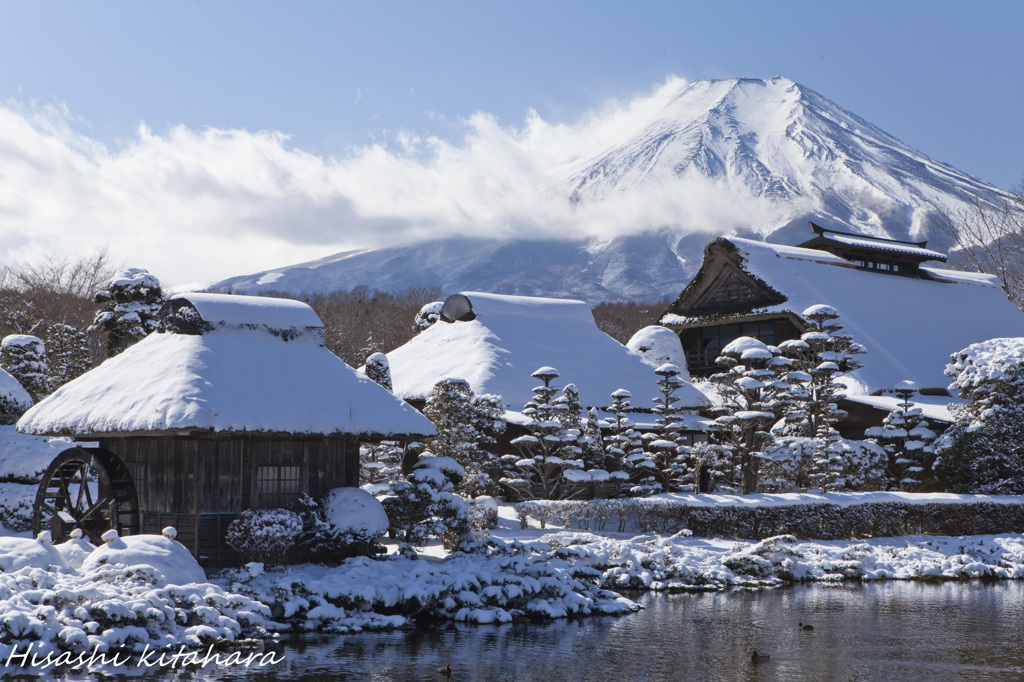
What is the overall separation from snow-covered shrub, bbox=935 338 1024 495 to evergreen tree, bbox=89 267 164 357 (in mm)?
22957

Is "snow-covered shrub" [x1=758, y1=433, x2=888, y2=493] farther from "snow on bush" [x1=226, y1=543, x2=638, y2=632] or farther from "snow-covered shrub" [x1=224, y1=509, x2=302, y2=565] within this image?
"snow-covered shrub" [x1=224, y1=509, x2=302, y2=565]

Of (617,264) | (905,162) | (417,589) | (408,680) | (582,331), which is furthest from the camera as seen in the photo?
(617,264)

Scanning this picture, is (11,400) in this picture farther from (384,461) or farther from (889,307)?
(889,307)

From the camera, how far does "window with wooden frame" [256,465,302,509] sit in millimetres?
17156

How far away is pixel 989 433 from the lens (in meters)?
27.0

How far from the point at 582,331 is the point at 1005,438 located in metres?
16.6

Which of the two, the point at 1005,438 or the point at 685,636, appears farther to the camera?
the point at 1005,438

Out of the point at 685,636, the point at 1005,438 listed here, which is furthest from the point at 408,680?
the point at 1005,438

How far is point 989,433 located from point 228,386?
20.9 metres

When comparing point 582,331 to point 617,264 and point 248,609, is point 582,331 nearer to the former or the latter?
point 248,609

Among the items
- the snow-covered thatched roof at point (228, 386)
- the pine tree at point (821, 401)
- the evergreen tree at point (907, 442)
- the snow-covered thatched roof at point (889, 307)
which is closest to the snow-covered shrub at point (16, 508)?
the snow-covered thatched roof at point (228, 386)

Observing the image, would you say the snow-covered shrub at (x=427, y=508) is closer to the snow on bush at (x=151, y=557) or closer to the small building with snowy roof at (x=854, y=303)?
the snow on bush at (x=151, y=557)

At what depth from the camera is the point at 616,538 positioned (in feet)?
74.1

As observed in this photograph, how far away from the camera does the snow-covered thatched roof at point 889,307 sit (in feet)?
115
